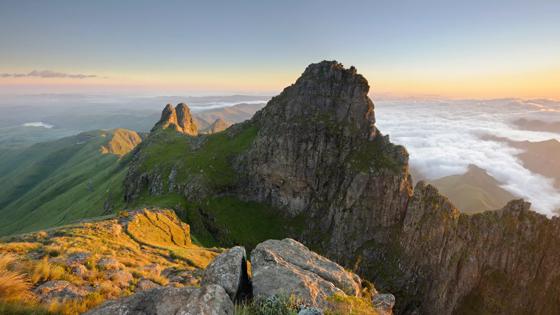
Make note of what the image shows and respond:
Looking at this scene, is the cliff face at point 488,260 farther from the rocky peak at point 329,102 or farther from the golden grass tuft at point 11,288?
the golden grass tuft at point 11,288

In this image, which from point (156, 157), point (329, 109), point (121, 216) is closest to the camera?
point (121, 216)

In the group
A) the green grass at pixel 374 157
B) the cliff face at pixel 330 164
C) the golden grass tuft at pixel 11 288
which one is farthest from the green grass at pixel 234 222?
the golden grass tuft at pixel 11 288

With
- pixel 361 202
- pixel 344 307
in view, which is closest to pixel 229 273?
pixel 344 307

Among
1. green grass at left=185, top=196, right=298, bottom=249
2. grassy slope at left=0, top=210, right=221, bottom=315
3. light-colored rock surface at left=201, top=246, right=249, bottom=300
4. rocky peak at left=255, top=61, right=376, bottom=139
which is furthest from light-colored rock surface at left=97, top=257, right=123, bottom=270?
rocky peak at left=255, top=61, right=376, bottom=139

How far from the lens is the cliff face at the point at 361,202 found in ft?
308

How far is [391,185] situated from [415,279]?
33529 millimetres

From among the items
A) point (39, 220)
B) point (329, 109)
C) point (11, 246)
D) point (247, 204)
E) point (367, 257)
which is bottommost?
point (39, 220)

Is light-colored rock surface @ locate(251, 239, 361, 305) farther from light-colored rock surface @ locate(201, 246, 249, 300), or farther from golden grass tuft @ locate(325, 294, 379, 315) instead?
light-colored rock surface @ locate(201, 246, 249, 300)

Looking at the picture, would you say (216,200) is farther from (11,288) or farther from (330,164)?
(11,288)

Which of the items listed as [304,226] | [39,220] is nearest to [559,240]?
[304,226]

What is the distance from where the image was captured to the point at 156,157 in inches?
5207

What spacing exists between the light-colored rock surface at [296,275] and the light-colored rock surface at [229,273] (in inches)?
39.8

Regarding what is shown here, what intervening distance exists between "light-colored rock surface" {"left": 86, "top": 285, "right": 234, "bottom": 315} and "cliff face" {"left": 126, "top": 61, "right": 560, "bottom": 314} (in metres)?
92.3

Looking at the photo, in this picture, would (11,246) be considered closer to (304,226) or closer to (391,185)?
(304,226)
